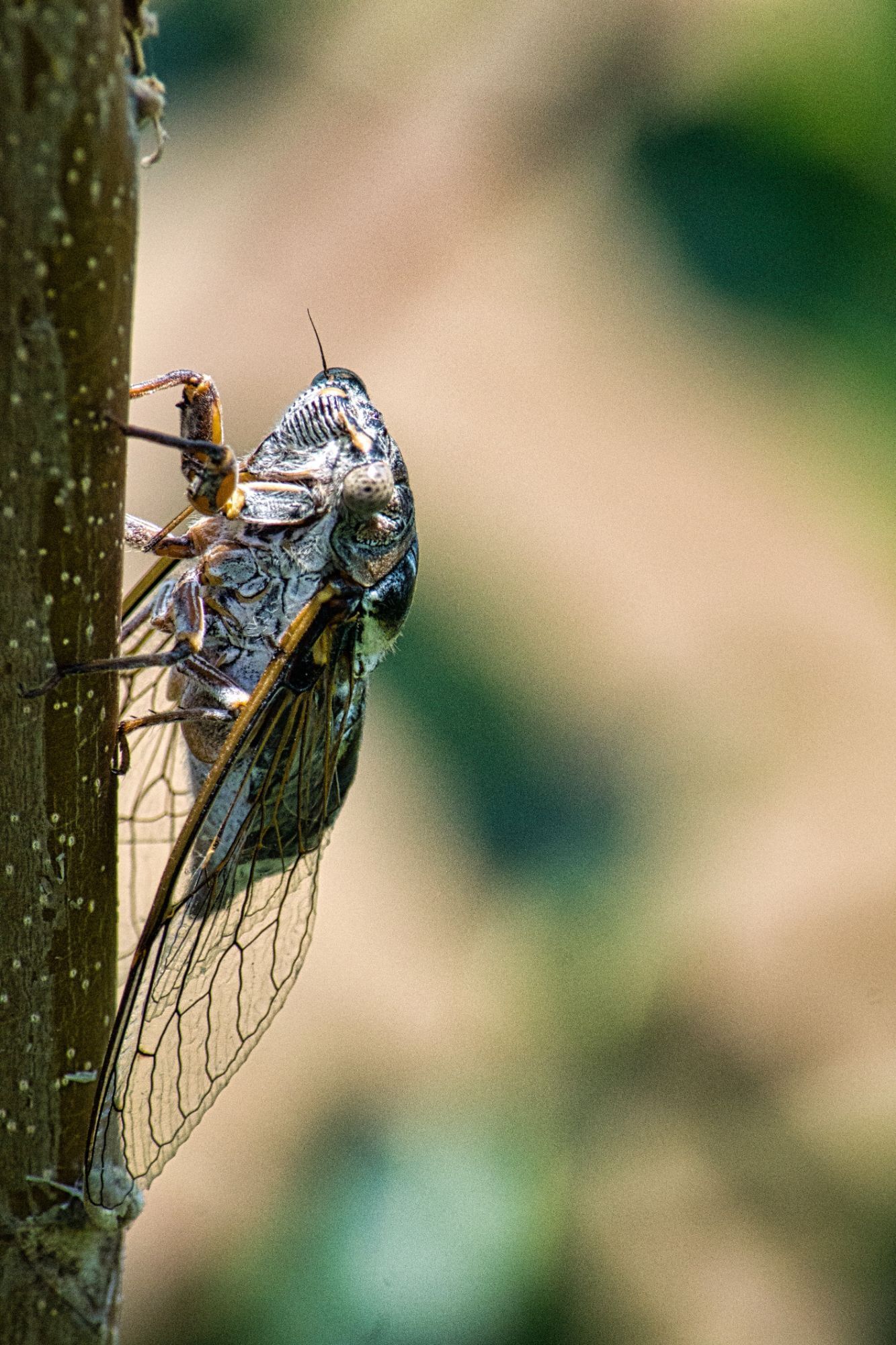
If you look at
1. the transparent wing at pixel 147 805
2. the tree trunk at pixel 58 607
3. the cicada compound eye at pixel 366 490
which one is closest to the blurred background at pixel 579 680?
the transparent wing at pixel 147 805

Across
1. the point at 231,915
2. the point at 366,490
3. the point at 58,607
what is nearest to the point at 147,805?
the point at 231,915

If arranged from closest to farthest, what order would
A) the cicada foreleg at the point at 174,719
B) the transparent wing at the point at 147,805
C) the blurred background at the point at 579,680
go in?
the cicada foreleg at the point at 174,719, the transparent wing at the point at 147,805, the blurred background at the point at 579,680

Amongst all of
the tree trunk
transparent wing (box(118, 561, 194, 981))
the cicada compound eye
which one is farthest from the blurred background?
the tree trunk

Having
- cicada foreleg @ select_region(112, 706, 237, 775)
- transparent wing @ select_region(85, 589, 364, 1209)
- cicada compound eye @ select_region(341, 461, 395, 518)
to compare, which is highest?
cicada compound eye @ select_region(341, 461, 395, 518)

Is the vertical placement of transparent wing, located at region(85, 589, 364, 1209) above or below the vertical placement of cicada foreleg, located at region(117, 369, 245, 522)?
below

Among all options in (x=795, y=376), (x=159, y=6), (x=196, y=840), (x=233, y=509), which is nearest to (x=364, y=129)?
(x=159, y=6)

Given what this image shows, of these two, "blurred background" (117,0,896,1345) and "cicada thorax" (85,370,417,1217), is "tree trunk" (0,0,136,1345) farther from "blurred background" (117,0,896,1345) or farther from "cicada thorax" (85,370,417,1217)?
"blurred background" (117,0,896,1345)

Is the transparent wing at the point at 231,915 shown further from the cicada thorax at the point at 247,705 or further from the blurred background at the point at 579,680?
the blurred background at the point at 579,680
